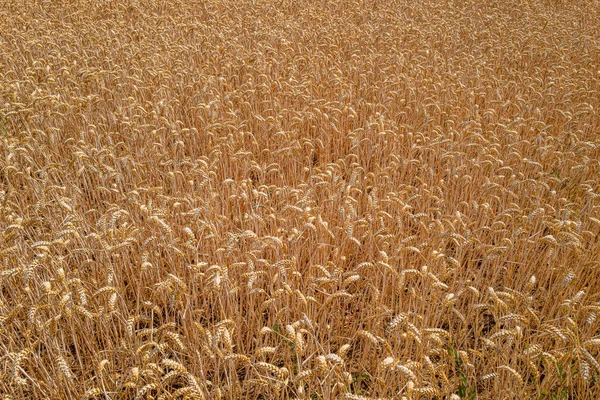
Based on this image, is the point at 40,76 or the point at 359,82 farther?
the point at 359,82

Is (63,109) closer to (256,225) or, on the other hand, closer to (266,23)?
(256,225)

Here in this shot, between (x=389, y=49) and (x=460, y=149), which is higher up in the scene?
(x=389, y=49)

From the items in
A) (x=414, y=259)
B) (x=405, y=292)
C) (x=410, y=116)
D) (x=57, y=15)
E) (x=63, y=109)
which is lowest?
(x=405, y=292)

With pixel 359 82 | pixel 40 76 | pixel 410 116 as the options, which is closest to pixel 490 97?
pixel 410 116

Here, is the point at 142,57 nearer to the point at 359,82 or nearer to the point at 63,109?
the point at 63,109

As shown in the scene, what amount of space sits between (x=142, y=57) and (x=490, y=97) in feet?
9.98

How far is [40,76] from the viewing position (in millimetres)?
4238

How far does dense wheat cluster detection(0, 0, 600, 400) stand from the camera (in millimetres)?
1875

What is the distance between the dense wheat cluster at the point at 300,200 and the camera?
1.88 metres

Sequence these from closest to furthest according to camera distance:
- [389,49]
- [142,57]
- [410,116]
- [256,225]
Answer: [256,225], [410,116], [142,57], [389,49]

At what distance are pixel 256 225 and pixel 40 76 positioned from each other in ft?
9.33

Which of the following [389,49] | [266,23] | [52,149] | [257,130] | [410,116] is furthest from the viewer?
[266,23]

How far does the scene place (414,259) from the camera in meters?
2.62

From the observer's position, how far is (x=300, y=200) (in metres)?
2.30
